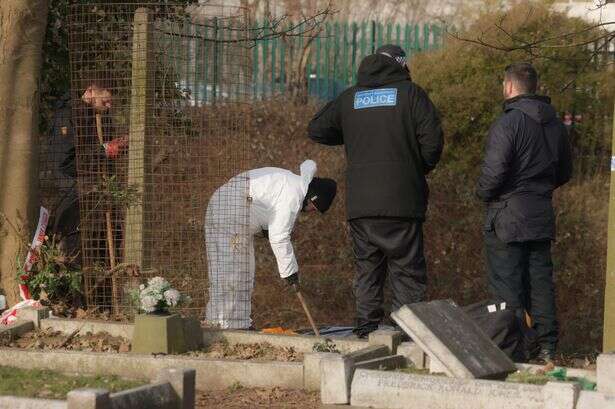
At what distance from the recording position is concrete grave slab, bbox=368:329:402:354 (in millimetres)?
7641

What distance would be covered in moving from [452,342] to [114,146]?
334 cm

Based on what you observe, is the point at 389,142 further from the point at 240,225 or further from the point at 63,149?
the point at 63,149

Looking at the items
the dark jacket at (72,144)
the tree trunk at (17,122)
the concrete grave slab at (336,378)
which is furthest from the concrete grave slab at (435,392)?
the tree trunk at (17,122)

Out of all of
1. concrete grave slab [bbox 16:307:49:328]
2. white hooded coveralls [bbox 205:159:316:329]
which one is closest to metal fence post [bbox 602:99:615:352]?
white hooded coveralls [bbox 205:159:316:329]

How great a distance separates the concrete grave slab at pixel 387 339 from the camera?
301 inches

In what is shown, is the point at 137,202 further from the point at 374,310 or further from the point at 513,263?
the point at 513,263

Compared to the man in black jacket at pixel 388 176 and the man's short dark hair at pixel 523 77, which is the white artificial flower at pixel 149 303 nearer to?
the man in black jacket at pixel 388 176

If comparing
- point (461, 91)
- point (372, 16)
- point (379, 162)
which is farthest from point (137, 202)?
point (372, 16)

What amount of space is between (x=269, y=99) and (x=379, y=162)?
7375mm

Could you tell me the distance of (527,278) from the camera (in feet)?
28.4

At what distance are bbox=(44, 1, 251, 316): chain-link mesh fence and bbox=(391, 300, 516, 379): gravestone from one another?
2.25 m

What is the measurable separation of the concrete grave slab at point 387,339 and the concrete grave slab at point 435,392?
709mm

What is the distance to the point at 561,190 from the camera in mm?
13781

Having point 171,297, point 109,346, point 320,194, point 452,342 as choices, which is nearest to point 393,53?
point 320,194
